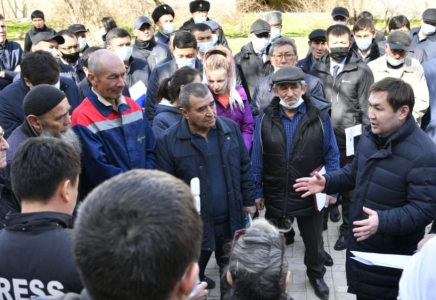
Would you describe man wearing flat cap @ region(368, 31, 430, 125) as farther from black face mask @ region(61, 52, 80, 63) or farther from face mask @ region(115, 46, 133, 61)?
black face mask @ region(61, 52, 80, 63)

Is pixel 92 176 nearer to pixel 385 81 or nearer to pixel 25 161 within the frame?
pixel 25 161

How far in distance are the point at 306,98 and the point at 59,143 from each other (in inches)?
104

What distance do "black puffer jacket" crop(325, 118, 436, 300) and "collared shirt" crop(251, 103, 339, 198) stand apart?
2.48 feet

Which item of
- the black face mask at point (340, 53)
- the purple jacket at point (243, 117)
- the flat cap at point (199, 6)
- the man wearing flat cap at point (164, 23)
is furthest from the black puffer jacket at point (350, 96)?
the flat cap at point (199, 6)

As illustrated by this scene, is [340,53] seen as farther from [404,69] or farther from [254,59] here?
[254,59]

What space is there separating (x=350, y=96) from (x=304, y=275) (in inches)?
82.8

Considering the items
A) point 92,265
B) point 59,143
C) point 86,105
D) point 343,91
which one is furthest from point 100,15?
point 92,265

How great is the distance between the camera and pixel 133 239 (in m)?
1.28

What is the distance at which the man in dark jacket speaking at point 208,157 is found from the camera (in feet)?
13.0

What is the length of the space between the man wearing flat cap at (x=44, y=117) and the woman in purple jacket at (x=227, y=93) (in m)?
1.82

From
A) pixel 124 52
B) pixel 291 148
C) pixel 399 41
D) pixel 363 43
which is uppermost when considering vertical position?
pixel 124 52

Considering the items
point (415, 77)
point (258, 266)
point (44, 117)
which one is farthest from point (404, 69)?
point (258, 266)

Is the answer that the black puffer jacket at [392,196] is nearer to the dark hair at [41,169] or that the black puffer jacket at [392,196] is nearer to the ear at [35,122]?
the dark hair at [41,169]

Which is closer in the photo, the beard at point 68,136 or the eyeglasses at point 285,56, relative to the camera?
the beard at point 68,136
